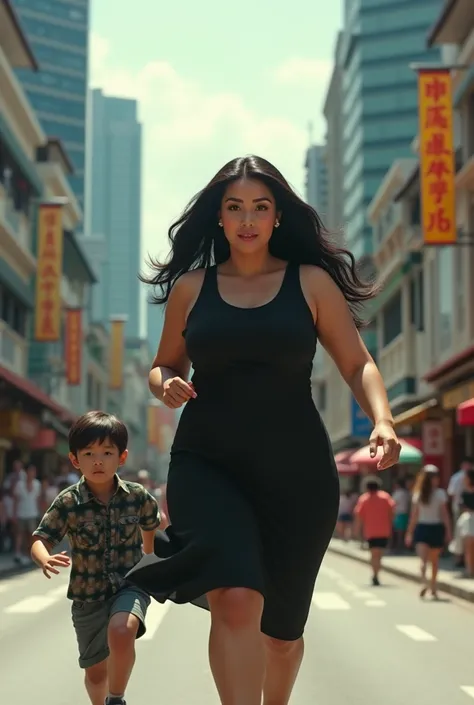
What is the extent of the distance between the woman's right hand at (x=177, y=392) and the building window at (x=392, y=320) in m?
42.8

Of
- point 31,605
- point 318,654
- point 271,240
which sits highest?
point 271,240

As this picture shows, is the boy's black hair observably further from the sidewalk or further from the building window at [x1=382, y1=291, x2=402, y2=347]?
the building window at [x1=382, y1=291, x2=402, y2=347]

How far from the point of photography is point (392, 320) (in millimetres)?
49281

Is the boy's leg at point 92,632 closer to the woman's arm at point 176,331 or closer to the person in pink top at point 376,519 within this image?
the woman's arm at point 176,331

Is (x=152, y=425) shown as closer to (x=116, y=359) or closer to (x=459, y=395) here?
(x=116, y=359)

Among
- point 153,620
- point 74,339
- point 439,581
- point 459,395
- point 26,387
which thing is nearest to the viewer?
point 153,620

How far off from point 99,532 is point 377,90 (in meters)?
95.9

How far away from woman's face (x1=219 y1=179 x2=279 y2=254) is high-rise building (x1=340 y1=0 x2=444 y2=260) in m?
84.9

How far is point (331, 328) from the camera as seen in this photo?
4.44m

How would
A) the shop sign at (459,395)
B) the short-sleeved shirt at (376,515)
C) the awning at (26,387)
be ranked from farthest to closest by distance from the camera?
the awning at (26,387)
the shop sign at (459,395)
the short-sleeved shirt at (376,515)

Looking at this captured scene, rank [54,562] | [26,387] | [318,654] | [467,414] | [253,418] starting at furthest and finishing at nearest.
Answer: [26,387]
[467,414]
[318,654]
[54,562]
[253,418]

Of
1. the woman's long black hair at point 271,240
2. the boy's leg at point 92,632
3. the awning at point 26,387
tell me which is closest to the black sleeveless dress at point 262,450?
the woman's long black hair at point 271,240

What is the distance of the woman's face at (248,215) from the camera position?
4.47 m

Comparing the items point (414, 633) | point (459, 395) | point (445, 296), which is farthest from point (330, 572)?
point (445, 296)
